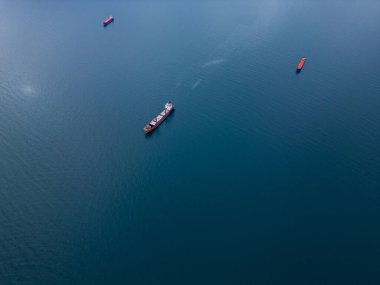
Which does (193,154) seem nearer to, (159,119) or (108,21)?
(159,119)

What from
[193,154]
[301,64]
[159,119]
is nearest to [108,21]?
[159,119]

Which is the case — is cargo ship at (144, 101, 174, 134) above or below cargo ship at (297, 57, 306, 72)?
above

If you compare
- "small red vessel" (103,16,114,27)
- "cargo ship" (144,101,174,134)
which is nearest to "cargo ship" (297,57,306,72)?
"cargo ship" (144,101,174,134)

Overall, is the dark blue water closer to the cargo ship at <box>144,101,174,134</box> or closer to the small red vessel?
the cargo ship at <box>144,101,174,134</box>

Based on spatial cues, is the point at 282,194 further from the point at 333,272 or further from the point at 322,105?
the point at 322,105

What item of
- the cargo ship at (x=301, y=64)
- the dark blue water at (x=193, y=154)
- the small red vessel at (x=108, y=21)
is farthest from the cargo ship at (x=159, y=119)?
the small red vessel at (x=108, y=21)

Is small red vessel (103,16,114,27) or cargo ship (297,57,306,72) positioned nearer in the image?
cargo ship (297,57,306,72)

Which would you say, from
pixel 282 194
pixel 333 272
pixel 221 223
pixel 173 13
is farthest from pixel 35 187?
pixel 173 13
